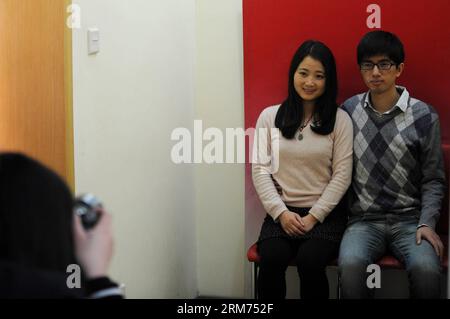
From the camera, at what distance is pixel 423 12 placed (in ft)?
9.53

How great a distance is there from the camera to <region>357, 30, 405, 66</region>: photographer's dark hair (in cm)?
270

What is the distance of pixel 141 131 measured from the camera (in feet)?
8.90

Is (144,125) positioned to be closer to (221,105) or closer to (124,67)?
(124,67)

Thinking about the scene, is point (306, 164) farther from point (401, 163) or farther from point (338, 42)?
point (338, 42)

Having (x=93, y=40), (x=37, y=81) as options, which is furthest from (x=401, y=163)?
(x=37, y=81)

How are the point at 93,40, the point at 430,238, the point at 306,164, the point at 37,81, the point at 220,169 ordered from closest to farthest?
1. the point at 37,81
2. the point at 93,40
3. the point at 430,238
4. the point at 306,164
5. the point at 220,169

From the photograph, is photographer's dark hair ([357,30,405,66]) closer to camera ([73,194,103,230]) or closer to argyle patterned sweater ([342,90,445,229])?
argyle patterned sweater ([342,90,445,229])

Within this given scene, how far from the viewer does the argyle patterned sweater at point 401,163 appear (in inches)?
106

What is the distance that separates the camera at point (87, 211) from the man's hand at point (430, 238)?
1709 millimetres

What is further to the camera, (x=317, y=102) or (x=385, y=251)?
(x=317, y=102)

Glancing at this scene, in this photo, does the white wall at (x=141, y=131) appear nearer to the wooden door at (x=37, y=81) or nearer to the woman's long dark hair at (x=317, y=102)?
the wooden door at (x=37, y=81)

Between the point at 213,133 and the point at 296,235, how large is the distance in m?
0.76

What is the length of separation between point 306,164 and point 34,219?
190 cm
